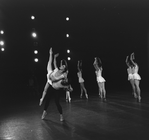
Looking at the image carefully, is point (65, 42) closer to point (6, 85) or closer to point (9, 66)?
point (9, 66)

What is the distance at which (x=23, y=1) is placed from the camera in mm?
11758

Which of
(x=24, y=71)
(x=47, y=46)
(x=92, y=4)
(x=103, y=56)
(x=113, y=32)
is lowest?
(x=24, y=71)

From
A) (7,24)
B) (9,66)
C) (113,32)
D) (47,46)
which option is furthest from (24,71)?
(113,32)

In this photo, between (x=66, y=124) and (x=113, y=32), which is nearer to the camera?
A: (x=66, y=124)

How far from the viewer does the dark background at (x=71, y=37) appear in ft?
41.4

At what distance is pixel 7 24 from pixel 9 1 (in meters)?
2.07

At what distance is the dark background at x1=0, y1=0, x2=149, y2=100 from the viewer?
12.6 meters

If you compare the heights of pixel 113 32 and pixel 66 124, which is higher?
pixel 113 32

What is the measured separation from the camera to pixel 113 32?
14.2 metres

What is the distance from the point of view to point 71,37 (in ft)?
46.8

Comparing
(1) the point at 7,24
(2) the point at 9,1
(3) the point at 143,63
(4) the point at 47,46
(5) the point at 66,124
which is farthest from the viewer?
(3) the point at 143,63

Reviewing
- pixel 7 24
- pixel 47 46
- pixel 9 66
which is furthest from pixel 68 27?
pixel 9 66

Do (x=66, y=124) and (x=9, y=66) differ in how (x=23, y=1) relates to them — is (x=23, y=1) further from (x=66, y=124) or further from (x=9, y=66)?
(x=66, y=124)

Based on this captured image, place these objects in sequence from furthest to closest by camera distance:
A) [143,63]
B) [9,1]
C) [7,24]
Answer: [143,63] → [7,24] → [9,1]
